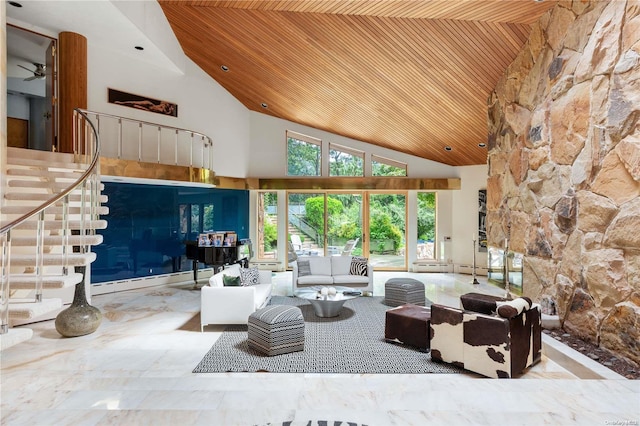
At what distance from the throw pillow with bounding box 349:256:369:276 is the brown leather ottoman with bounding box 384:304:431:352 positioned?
106 inches

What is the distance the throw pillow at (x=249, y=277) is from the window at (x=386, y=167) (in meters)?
5.36

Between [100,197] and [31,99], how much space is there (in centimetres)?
555

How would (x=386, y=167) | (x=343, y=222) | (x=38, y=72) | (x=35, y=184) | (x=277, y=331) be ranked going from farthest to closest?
(x=343, y=222) → (x=386, y=167) → (x=38, y=72) → (x=35, y=184) → (x=277, y=331)

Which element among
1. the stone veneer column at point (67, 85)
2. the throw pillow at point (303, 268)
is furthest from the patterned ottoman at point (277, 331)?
the stone veneer column at point (67, 85)

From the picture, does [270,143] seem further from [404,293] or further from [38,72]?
[404,293]

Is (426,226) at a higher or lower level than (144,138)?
lower

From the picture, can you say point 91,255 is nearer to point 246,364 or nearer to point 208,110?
point 246,364

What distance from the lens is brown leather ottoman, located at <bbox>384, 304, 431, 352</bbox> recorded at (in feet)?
14.9

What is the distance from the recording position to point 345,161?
10805mm

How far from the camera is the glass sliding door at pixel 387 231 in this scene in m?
10.7

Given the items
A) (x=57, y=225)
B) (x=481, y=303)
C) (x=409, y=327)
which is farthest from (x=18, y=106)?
(x=481, y=303)

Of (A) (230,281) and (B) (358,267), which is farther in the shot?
(B) (358,267)

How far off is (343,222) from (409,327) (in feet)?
20.9

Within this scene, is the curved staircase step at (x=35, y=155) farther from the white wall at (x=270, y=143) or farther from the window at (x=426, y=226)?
the window at (x=426, y=226)
